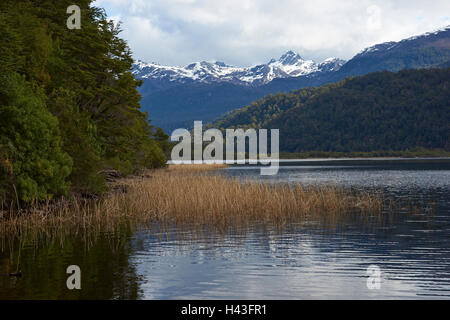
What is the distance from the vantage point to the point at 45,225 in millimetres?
25438

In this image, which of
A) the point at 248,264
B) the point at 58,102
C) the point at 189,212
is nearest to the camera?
the point at 248,264

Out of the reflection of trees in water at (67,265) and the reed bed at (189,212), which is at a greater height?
the reed bed at (189,212)

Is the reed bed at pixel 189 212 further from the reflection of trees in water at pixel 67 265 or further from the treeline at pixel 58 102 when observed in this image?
the reflection of trees in water at pixel 67 265

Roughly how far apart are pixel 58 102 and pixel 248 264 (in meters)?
19.8

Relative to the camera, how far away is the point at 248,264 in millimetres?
17469

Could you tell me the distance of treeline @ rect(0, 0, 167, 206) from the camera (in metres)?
25.2

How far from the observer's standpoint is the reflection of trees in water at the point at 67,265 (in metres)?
13.7

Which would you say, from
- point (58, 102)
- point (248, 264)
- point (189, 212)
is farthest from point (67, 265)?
point (58, 102)

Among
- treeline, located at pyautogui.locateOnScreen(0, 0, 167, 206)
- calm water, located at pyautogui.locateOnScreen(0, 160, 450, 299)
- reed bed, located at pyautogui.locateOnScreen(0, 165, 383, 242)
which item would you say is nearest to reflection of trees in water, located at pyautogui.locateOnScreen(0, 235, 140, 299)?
calm water, located at pyautogui.locateOnScreen(0, 160, 450, 299)

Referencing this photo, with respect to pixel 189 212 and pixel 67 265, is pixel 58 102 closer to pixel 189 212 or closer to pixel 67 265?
pixel 189 212

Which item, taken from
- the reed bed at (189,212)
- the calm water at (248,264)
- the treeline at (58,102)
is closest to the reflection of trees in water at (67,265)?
the calm water at (248,264)

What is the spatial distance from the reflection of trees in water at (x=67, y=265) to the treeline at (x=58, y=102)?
4.19m
